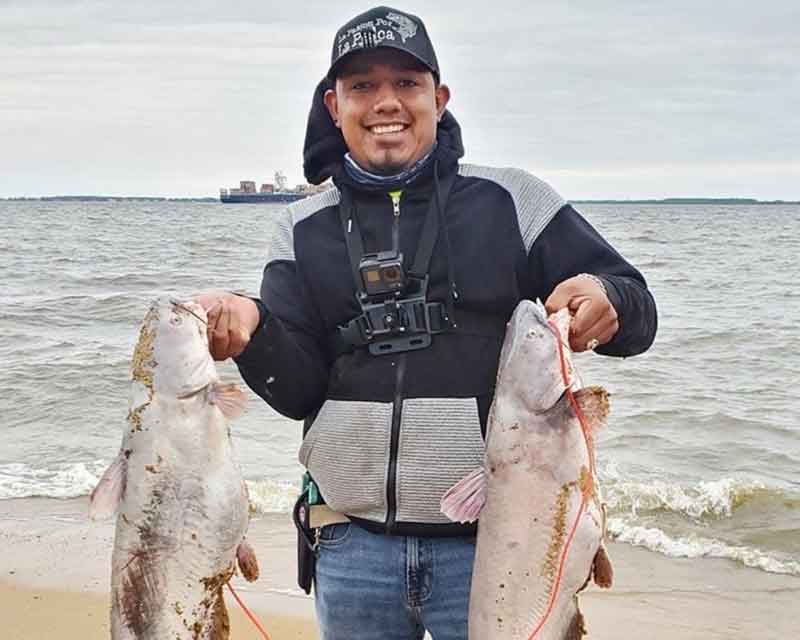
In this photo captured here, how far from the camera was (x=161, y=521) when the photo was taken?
9.64ft

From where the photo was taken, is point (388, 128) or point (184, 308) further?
point (388, 128)

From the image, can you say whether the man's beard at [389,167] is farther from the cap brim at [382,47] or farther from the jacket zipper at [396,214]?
the cap brim at [382,47]

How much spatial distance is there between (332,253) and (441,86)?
30.7 inches

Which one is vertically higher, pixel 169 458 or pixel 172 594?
pixel 169 458

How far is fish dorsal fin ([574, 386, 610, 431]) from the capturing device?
9.34ft

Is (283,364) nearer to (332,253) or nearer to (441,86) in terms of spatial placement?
(332,253)

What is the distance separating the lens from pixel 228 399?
2.96 metres

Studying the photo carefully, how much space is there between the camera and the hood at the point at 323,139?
3.82 metres

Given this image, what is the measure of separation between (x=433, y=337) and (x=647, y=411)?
962cm

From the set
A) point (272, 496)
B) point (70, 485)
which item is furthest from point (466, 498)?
point (70, 485)

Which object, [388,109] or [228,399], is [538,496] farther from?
[388,109]

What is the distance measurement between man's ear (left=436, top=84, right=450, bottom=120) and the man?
0.08 m

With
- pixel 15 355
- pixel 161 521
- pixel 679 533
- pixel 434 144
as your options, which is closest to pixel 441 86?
pixel 434 144

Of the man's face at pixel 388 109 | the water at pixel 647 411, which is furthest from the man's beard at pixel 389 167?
the water at pixel 647 411
